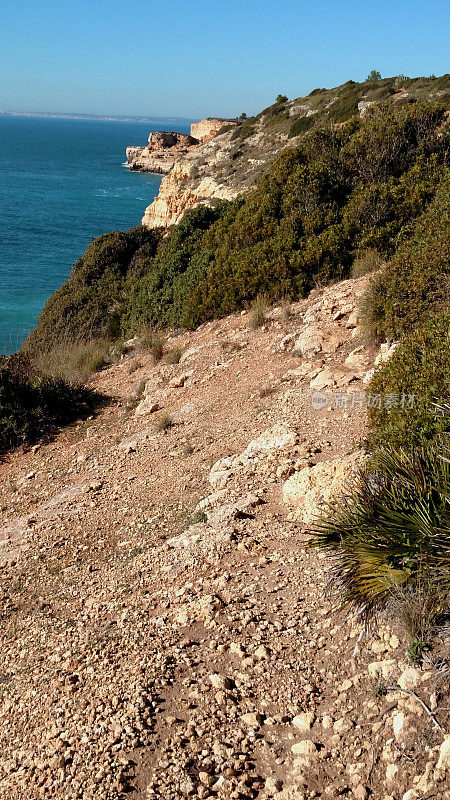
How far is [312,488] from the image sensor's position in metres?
5.54

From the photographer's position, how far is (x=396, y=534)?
3697mm

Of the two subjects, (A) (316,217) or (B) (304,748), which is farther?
(A) (316,217)

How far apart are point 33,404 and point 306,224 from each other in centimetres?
675

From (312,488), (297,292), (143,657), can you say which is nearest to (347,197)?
(297,292)

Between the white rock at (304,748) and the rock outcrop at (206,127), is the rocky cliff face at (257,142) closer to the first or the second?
the white rock at (304,748)

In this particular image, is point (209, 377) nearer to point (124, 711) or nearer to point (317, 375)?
point (317, 375)

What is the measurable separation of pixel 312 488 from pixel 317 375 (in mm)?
2938

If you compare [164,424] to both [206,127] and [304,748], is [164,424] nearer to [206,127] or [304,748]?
[304,748]

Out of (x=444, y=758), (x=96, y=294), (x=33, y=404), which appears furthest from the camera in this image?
(x=96, y=294)

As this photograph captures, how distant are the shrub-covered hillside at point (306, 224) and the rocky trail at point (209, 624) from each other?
292 cm

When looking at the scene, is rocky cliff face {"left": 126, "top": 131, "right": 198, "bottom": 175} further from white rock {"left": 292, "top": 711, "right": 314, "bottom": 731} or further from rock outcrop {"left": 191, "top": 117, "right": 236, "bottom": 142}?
white rock {"left": 292, "top": 711, "right": 314, "bottom": 731}

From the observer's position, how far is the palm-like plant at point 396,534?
349 centimetres

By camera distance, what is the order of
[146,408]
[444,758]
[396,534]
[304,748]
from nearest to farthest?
[444,758] < [304,748] < [396,534] < [146,408]

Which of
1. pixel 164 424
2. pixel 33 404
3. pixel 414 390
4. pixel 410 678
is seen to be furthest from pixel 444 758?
pixel 33 404
